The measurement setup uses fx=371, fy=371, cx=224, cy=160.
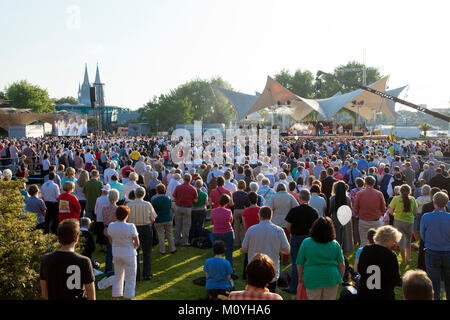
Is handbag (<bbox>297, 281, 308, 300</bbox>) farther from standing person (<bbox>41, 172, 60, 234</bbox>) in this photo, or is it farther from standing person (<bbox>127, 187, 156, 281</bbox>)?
standing person (<bbox>41, 172, 60, 234</bbox>)

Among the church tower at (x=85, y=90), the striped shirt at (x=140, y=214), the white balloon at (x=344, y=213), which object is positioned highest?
the church tower at (x=85, y=90)

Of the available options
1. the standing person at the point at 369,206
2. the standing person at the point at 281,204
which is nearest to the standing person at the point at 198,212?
the standing person at the point at 281,204

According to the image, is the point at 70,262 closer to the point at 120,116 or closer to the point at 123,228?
→ the point at 123,228

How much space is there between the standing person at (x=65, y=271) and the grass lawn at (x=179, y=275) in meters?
2.46

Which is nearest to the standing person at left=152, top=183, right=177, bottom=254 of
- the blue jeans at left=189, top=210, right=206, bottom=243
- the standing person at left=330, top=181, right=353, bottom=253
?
the blue jeans at left=189, top=210, right=206, bottom=243

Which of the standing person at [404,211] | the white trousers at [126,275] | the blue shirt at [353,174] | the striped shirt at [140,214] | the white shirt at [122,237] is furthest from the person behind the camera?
the blue shirt at [353,174]

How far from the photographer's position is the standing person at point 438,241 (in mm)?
4840

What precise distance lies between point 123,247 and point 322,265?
268 cm

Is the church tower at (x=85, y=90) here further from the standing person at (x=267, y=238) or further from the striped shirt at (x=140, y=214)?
the standing person at (x=267, y=238)

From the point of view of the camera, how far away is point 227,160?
583 inches

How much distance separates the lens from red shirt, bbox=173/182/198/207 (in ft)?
25.6

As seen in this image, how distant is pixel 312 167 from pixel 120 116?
10345 centimetres

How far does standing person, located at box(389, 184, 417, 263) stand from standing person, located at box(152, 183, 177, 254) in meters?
4.28

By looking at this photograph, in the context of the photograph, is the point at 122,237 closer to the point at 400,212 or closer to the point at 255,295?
the point at 255,295
